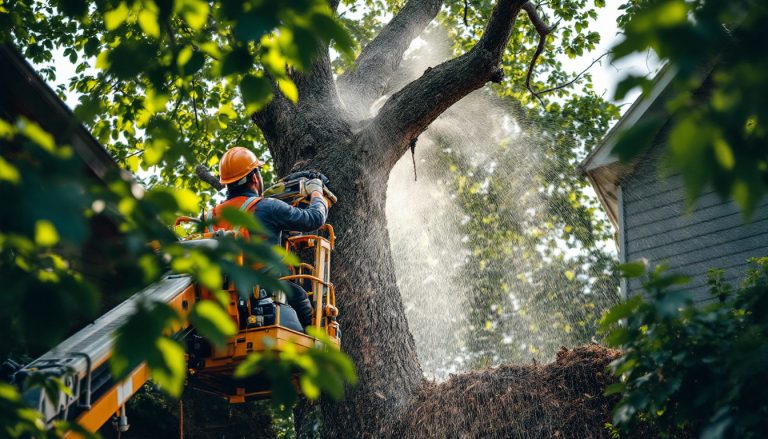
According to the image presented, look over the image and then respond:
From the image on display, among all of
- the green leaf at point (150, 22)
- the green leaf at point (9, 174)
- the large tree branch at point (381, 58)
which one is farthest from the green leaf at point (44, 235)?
the large tree branch at point (381, 58)

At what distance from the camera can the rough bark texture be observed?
614 centimetres

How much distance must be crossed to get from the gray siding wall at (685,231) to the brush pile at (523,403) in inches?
78.4

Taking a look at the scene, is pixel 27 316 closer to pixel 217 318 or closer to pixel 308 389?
pixel 217 318

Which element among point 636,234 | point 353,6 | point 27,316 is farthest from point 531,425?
point 353,6

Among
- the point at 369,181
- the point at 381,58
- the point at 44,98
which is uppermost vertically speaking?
the point at 381,58

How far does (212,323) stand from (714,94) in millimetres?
1427

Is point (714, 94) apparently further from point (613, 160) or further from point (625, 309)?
point (613, 160)

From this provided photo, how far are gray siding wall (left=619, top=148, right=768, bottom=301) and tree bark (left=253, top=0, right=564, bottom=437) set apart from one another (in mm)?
2223

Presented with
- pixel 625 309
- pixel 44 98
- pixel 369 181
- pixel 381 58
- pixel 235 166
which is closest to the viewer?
pixel 625 309

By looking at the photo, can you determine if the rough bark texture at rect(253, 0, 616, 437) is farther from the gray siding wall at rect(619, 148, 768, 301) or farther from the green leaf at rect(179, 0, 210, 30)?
the green leaf at rect(179, 0, 210, 30)

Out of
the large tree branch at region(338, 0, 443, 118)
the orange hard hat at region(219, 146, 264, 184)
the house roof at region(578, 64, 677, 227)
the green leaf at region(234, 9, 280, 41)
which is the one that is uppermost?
the large tree branch at region(338, 0, 443, 118)

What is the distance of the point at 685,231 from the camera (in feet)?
25.8

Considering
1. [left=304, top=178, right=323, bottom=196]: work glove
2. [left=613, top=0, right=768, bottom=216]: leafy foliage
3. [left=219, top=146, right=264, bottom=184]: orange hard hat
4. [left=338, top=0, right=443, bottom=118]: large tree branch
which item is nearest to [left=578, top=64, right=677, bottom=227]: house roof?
[left=338, top=0, right=443, bottom=118]: large tree branch

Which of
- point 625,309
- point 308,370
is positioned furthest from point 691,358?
point 308,370
